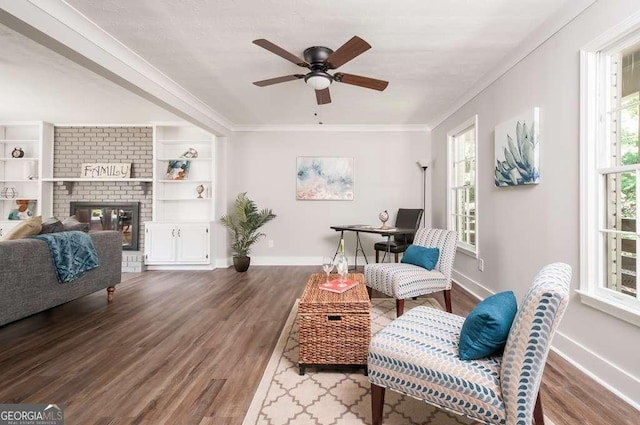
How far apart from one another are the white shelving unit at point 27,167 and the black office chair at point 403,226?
5683mm

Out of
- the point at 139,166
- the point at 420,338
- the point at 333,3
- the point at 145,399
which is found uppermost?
the point at 333,3

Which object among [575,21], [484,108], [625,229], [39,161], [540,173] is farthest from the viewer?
[39,161]

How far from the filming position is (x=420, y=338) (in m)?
1.34

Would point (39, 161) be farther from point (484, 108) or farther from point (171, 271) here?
point (484, 108)

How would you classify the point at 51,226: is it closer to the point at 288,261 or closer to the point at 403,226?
the point at 288,261

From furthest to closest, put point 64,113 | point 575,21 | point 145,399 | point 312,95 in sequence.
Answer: point 64,113, point 312,95, point 575,21, point 145,399

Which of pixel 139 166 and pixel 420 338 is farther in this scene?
pixel 139 166

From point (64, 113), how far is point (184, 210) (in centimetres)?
227

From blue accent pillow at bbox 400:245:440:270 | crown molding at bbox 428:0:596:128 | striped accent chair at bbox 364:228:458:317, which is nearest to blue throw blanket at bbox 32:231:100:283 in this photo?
striped accent chair at bbox 364:228:458:317

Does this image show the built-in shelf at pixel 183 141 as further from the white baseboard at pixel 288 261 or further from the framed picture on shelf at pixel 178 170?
the white baseboard at pixel 288 261

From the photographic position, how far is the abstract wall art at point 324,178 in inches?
194

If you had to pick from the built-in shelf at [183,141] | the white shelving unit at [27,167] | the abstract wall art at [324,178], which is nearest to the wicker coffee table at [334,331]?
the abstract wall art at [324,178]

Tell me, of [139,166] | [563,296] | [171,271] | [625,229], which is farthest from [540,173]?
[139,166]

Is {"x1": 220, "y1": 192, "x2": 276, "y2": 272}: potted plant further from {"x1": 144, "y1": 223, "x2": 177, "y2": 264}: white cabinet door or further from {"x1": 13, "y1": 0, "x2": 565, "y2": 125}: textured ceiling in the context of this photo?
{"x1": 13, "y1": 0, "x2": 565, "y2": 125}: textured ceiling
